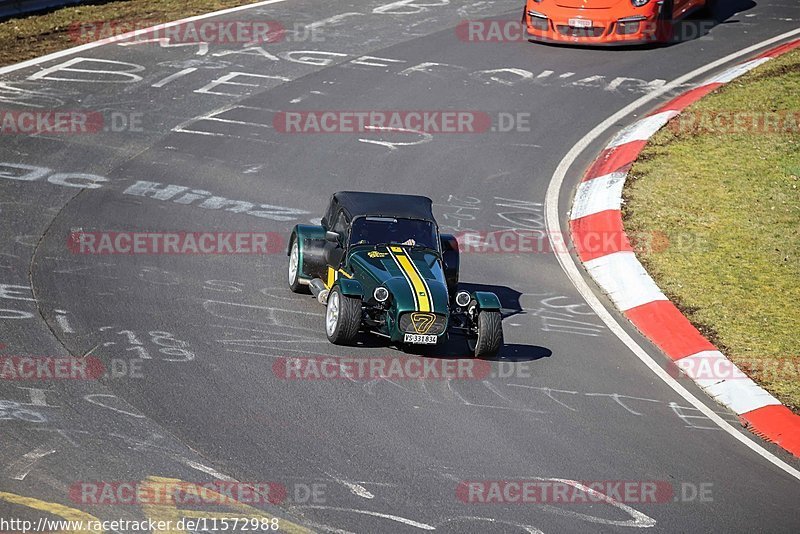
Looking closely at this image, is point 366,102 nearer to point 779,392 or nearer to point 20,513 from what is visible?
point 779,392

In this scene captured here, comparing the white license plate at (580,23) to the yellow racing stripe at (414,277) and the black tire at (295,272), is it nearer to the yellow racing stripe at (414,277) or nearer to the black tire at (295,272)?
the black tire at (295,272)

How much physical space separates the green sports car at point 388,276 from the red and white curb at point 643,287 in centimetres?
209

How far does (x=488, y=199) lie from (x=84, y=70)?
808 cm

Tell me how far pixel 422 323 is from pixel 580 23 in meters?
11.6

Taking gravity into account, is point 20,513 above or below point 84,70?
below

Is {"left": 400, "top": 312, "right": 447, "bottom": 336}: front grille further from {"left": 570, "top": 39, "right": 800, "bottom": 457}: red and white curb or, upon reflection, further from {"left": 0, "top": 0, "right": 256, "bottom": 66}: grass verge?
{"left": 0, "top": 0, "right": 256, "bottom": 66}: grass verge

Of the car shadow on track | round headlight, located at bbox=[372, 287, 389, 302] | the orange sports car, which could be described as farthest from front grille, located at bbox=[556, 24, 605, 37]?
round headlight, located at bbox=[372, 287, 389, 302]

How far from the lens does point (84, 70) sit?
62.6 ft

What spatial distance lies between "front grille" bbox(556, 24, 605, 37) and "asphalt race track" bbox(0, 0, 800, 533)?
0.49m

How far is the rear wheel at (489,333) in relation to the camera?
10.6 meters

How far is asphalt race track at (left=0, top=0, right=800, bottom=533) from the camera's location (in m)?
8.38

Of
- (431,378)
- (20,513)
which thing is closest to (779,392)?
(431,378)

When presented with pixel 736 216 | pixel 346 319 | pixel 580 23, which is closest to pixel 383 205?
pixel 346 319

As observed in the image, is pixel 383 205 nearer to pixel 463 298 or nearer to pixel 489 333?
pixel 463 298
